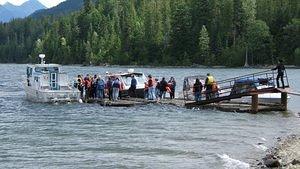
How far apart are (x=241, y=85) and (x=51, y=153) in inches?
864

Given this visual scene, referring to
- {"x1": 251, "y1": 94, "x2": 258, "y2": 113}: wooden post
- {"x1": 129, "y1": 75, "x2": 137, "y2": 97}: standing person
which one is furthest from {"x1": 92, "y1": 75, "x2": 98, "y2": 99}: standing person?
{"x1": 251, "y1": 94, "x2": 258, "y2": 113}: wooden post

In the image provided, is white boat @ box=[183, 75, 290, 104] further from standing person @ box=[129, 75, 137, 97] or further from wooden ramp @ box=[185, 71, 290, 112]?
standing person @ box=[129, 75, 137, 97]

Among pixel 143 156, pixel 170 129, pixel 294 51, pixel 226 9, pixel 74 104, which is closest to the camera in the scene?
pixel 143 156

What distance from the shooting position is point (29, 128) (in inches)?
1287

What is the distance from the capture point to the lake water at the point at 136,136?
74.5 ft

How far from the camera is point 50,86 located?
1925 inches

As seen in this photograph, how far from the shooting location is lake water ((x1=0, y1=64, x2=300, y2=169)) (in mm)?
22719

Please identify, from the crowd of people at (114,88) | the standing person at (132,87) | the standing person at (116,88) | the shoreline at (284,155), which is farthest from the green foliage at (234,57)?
the shoreline at (284,155)

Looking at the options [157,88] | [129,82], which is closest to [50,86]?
[129,82]

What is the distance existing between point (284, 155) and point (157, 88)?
82.9 feet

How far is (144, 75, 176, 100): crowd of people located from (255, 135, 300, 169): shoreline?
Result: 60.7 feet

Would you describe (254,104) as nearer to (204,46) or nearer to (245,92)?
(245,92)

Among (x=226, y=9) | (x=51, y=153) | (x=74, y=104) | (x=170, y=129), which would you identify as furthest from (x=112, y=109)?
(x=226, y=9)

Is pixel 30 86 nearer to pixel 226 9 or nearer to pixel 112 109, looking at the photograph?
pixel 112 109
